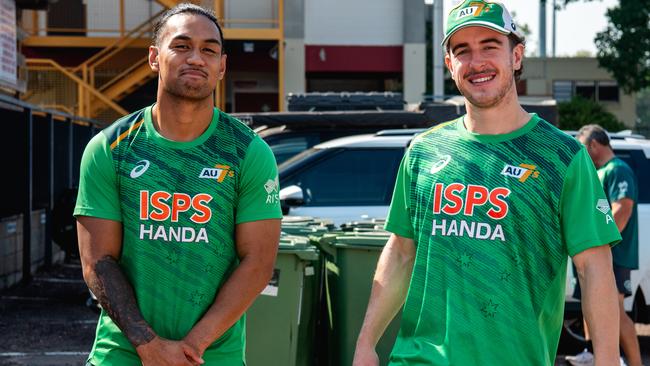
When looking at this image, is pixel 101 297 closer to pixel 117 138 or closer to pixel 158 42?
pixel 117 138

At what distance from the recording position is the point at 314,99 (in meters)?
13.6

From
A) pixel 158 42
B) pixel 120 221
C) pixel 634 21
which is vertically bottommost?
pixel 120 221

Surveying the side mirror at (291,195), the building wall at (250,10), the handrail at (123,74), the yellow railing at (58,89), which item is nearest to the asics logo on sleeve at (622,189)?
the side mirror at (291,195)

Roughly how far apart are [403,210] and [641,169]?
22.7ft

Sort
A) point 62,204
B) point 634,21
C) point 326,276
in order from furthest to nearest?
point 634,21 < point 62,204 < point 326,276

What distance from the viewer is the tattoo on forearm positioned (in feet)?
11.7

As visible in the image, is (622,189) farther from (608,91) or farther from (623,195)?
(608,91)

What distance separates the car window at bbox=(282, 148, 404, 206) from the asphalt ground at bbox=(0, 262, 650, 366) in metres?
2.18

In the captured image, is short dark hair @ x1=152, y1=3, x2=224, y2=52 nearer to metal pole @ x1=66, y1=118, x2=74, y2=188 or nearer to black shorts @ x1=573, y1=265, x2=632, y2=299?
black shorts @ x1=573, y1=265, x2=632, y2=299

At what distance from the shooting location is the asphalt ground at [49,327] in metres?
9.37

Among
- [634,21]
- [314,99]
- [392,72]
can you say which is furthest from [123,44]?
[634,21]

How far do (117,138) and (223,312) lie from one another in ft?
2.35

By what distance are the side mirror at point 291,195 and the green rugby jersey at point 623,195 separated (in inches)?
93.9

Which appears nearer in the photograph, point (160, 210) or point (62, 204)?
point (160, 210)
